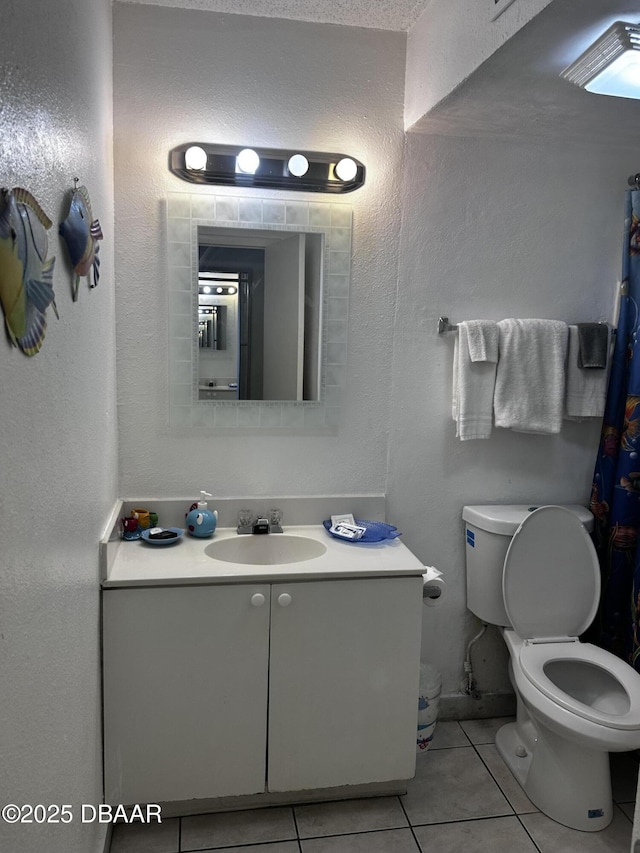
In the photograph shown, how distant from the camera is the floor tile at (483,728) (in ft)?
8.00

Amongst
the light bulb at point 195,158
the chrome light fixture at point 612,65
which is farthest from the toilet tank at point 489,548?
the light bulb at point 195,158

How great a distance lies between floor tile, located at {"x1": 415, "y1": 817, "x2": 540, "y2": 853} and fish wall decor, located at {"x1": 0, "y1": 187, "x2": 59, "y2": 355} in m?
1.81

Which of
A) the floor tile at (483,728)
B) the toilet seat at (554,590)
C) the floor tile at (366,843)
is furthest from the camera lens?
the floor tile at (483,728)

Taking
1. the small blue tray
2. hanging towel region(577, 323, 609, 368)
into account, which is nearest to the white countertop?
the small blue tray

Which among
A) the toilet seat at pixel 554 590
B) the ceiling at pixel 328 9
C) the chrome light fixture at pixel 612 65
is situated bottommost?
the toilet seat at pixel 554 590

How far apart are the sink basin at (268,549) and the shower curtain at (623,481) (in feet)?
3.58

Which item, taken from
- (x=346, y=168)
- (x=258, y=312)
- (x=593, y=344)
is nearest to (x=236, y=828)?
(x=258, y=312)

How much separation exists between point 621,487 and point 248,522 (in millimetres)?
1340

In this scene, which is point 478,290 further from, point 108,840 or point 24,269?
point 108,840

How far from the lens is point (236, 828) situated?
1.96 meters

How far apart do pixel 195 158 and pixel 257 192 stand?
0.23m

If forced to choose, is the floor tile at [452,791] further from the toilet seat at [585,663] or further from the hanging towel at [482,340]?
the hanging towel at [482,340]

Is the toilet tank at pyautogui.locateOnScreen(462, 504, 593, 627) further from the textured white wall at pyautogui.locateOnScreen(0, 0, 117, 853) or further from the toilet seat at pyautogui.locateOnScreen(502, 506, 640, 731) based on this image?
the textured white wall at pyautogui.locateOnScreen(0, 0, 117, 853)

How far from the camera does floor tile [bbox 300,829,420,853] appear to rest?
6.22 ft
